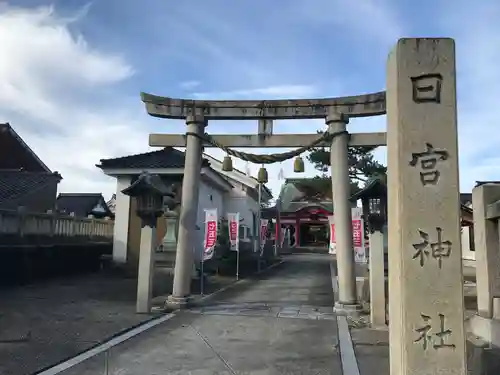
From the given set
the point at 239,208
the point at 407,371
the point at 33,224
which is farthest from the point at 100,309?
the point at 239,208

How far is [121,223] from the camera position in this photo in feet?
70.4

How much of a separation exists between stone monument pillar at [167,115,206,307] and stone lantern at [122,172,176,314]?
933 millimetres

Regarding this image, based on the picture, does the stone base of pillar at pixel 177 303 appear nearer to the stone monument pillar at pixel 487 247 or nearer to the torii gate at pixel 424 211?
the stone monument pillar at pixel 487 247

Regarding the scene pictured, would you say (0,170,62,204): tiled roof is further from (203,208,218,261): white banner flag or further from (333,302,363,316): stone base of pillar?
(333,302,363,316): stone base of pillar

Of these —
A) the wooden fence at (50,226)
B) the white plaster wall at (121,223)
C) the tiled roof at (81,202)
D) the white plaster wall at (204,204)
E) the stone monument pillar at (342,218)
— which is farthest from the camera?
the tiled roof at (81,202)

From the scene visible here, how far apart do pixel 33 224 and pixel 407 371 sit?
15164mm

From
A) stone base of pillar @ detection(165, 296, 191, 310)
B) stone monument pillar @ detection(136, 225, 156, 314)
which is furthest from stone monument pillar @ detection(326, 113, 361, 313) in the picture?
stone monument pillar @ detection(136, 225, 156, 314)

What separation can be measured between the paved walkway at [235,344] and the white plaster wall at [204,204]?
9.98m

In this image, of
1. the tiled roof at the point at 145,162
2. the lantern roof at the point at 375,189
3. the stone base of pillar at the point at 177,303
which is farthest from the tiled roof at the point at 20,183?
the lantern roof at the point at 375,189

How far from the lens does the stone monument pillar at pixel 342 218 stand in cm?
1084

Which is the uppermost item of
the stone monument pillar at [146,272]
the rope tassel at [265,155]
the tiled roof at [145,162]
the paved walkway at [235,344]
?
the tiled roof at [145,162]

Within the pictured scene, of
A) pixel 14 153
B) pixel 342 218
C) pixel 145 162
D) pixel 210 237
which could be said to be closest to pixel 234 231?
pixel 210 237

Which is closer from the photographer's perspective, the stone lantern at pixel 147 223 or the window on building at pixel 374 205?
the window on building at pixel 374 205

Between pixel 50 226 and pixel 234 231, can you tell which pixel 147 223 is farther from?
pixel 234 231
